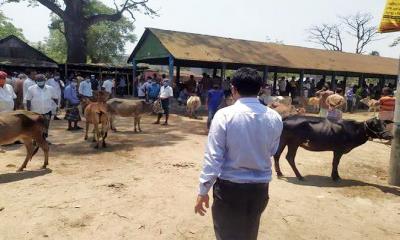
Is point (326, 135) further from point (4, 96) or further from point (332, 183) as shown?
point (4, 96)

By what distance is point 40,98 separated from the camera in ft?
30.7

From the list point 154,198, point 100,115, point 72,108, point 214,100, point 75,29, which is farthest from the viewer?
point 75,29

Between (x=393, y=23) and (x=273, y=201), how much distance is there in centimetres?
434

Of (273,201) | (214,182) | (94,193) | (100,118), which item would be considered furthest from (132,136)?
(214,182)

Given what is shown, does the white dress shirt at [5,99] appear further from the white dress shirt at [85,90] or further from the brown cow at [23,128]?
the white dress shirt at [85,90]

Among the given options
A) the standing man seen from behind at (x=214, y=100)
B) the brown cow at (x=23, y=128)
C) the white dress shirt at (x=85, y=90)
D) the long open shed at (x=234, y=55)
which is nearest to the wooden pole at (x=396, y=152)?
the standing man seen from behind at (x=214, y=100)

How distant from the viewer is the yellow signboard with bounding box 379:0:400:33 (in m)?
7.91

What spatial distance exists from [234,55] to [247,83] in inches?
743

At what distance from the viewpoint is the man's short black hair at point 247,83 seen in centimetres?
333

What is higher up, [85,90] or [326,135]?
[85,90]

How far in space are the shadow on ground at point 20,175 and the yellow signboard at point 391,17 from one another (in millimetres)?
Result: 7106

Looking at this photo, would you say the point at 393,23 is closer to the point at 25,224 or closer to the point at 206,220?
the point at 206,220

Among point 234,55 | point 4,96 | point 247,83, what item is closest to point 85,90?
point 4,96

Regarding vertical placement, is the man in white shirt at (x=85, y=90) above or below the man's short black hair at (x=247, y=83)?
below
